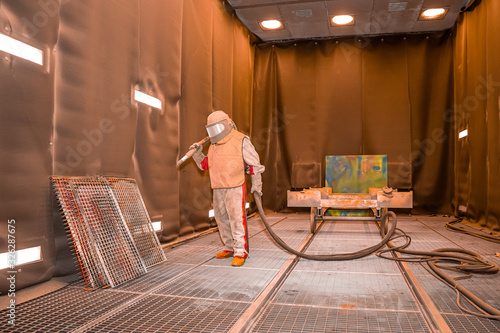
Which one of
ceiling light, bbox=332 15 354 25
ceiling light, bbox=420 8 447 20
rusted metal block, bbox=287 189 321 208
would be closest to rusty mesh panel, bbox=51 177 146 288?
rusted metal block, bbox=287 189 321 208

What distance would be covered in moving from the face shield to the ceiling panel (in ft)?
12.3

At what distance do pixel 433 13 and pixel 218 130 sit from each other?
5351 mm

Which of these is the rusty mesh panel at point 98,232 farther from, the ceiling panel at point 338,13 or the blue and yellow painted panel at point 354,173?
the blue and yellow painted panel at point 354,173

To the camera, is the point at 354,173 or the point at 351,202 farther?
the point at 354,173

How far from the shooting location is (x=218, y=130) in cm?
348

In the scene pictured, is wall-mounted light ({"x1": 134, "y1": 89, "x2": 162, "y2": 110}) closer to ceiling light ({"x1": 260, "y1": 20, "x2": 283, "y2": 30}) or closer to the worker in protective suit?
the worker in protective suit

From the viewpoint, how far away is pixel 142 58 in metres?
4.02

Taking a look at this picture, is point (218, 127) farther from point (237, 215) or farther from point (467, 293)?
point (467, 293)

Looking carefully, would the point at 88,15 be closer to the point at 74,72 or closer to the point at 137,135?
the point at 74,72

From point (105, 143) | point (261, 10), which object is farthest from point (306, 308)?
point (261, 10)

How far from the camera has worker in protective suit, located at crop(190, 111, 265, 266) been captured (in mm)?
3441

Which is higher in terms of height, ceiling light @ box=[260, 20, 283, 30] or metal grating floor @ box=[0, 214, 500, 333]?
ceiling light @ box=[260, 20, 283, 30]


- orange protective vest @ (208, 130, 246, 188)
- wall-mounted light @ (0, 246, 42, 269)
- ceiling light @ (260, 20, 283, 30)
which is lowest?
wall-mounted light @ (0, 246, 42, 269)

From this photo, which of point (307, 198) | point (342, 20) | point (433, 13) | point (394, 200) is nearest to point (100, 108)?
point (307, 198)
